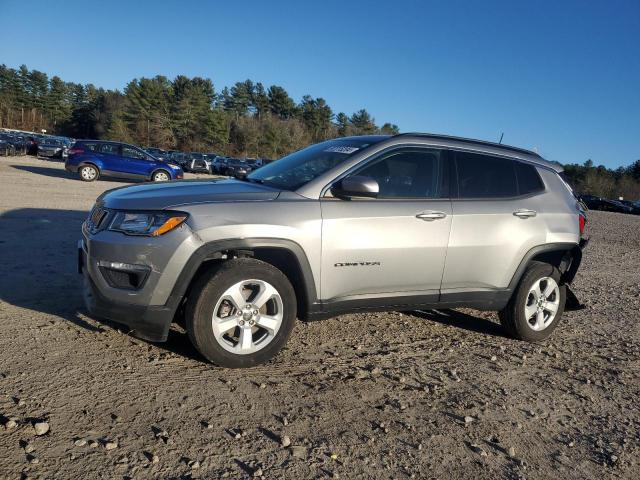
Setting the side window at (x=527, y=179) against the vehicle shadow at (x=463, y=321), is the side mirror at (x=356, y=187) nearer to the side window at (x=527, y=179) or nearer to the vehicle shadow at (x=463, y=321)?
the side window at (x=527, y=179)

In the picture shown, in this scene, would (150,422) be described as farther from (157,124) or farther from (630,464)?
(157,124)

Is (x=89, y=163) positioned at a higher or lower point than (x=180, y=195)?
lower

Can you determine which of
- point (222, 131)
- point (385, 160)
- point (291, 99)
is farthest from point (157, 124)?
point (385, 160)

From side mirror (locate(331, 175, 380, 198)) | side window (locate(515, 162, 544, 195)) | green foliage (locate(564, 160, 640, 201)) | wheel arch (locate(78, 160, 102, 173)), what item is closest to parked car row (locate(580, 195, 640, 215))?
green foliage (locate(564, 160, 640, 201))

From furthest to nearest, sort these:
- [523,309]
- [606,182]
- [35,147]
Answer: [606,182] < [35,147] < [523,309]

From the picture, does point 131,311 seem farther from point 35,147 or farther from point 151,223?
point 35,147

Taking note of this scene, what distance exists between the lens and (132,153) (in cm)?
2067

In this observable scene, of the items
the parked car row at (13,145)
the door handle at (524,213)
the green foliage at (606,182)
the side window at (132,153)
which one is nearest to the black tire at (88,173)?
the side window at (132,153)

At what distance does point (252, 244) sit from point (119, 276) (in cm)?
93

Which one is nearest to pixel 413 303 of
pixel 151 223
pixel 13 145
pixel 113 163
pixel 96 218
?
pixel 151 223

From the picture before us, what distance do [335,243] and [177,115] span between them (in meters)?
82.9

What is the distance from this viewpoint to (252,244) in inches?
144

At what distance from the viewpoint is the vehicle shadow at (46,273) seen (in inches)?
173

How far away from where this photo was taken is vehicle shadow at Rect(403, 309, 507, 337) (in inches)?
210
